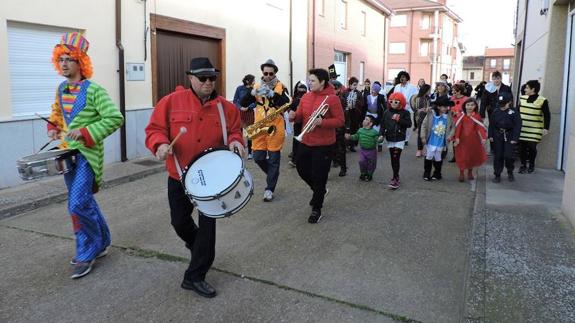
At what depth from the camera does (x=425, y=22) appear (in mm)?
44875

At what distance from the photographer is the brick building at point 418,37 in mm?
44072

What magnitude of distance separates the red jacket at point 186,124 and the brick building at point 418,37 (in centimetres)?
4327

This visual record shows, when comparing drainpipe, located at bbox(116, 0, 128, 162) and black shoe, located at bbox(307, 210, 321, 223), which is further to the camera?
drainpipe, located at bbox(116, 0, 128, 162)

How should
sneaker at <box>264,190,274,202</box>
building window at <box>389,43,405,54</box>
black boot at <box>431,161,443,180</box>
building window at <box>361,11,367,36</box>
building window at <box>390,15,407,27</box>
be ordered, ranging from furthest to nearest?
building window at <box>389,43,405,54</box>
building window at <box>390,15,407,27</box>
building window at <box>361,11,367,36</box>
black boot at <box>431,161,443,180</box>
sneaker at <box>264,190,274,202</box>

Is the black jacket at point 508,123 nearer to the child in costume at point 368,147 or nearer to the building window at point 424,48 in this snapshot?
the child in costume at point 368,147

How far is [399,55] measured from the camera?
46.2 meters

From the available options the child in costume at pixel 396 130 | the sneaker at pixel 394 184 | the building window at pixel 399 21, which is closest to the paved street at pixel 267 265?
the sneaker at pixel 394 184

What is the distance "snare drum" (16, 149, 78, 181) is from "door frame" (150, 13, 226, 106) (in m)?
6.27

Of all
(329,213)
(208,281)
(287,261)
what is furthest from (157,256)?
(329,213)

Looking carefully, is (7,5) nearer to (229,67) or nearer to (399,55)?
(229,67)

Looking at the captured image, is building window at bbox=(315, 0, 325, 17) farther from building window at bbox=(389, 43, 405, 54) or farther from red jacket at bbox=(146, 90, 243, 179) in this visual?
building window at bbox=(389, 43, 405, 54)

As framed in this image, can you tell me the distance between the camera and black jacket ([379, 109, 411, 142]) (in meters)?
7.39

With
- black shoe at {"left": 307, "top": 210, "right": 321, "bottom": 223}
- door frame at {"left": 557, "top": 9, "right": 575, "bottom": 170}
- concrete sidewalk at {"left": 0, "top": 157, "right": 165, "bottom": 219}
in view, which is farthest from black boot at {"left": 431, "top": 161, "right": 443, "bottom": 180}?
concrete sidewalk at {"left": 0, "top": 157, "right": 165, "bottom": 219}

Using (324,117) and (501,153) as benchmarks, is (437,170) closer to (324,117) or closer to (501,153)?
(501,153)
